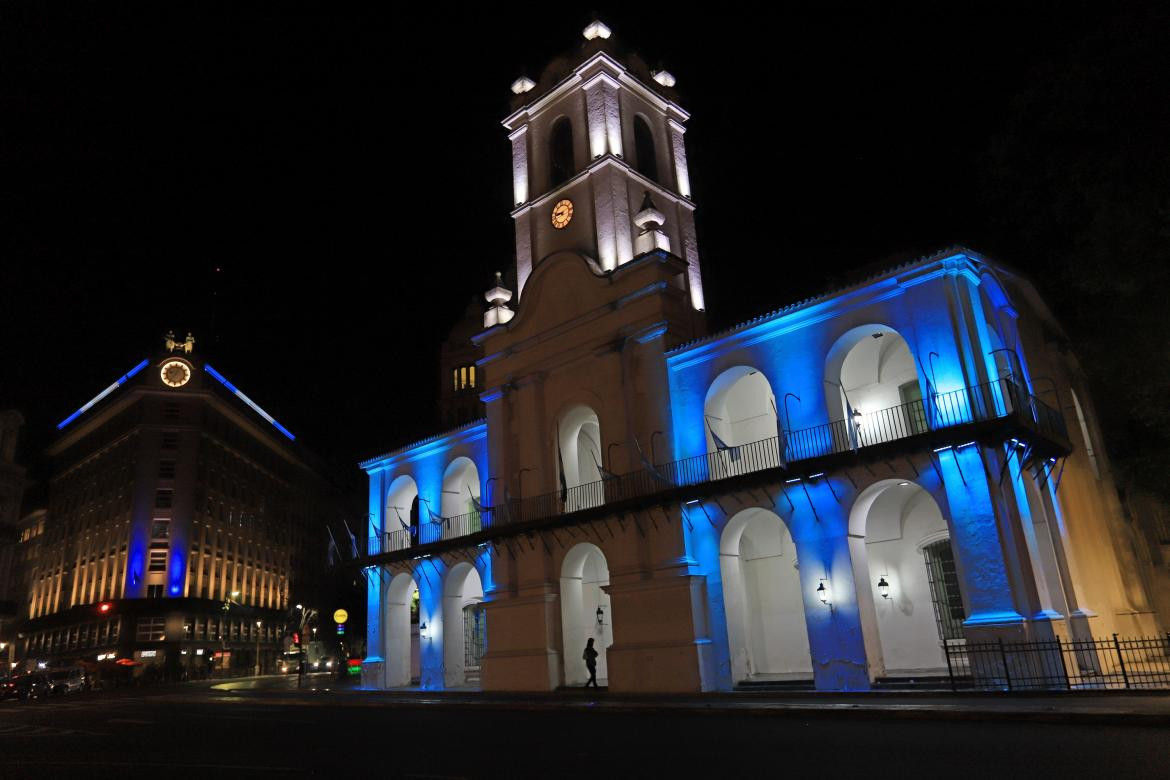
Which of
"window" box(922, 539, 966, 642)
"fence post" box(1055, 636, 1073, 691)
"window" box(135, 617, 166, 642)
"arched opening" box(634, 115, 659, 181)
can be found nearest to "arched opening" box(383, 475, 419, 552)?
"arched opening" box(634, 115, 659, 181)

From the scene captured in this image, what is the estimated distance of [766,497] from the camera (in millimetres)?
19703

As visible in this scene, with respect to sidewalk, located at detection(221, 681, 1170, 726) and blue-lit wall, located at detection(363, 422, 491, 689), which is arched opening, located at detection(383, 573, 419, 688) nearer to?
blue-lit wall, located at detection(363, 422, 491, 689)

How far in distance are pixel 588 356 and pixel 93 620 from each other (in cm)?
5306

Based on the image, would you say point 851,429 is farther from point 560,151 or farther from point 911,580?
point 560,151

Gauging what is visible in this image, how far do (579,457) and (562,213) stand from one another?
823 cm

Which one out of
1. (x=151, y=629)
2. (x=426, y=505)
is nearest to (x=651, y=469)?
(x=426, y=505)

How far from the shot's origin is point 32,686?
107 ft

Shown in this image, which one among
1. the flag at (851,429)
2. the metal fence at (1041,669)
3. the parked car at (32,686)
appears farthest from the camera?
the parked car at (32,686)

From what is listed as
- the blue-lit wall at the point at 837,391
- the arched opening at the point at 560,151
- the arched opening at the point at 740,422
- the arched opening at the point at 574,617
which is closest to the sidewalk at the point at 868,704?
the arched opening at the point at 574,617

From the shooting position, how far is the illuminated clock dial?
62.7m

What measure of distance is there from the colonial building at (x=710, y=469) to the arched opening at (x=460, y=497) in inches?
4.1

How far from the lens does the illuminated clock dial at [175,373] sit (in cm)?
6269

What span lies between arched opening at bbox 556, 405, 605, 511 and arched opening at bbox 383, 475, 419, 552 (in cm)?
692

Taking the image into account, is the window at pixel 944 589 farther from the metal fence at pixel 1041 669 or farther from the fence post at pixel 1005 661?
the fence post at pixel 1005 661
